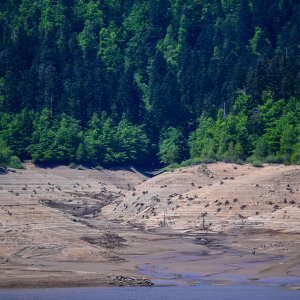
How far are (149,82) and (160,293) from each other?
9402 cm

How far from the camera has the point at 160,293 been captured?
5459cm

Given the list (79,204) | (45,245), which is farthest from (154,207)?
(45,245)

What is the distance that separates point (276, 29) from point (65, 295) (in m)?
112

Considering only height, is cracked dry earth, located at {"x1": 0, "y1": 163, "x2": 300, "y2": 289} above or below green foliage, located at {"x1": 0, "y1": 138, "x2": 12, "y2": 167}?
below

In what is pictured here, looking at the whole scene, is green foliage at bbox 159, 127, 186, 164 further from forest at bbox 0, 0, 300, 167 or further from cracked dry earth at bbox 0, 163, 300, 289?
cracked dry earth at bbox 0, 163, 300, 289

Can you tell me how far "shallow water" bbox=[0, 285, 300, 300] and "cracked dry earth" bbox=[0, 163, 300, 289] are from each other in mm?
1148

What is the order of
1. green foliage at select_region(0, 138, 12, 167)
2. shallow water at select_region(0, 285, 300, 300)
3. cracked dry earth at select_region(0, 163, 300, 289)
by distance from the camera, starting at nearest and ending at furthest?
shallow water at select_region(0, 285, 300, 300) < cracked dry earth at select_region(0, 163, 300, 289) < green foliage at select_region(0, 138, 12, 167)

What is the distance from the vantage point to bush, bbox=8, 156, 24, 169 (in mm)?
108062

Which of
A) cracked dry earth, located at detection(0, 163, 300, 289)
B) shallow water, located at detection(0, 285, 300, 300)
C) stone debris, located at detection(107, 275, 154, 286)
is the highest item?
cracked dry earth, located at detection(0, 163, 300, 289)

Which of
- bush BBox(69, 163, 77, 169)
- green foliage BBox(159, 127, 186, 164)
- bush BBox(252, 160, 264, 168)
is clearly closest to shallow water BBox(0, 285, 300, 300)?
bush BBox(252, 160, 264, 168)

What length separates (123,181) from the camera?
115m

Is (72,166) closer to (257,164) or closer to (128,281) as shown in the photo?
(257,164)

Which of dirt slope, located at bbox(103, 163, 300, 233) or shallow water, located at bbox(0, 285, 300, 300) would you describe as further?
dirt slope, located at bbox(103, 163, 300, 233)

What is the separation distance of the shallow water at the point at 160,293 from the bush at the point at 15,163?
171ft
